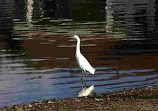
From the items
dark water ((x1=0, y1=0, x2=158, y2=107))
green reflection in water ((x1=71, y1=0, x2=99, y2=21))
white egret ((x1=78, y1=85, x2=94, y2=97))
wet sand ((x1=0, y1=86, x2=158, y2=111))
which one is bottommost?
green reflection in water ((x1=71, y1=0, x2=99, y2=21))

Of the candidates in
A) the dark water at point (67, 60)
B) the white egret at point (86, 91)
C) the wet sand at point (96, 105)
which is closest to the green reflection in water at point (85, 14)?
the dark water at point (67, 60)

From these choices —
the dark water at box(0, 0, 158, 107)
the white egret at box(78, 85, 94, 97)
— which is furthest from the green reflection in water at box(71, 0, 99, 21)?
the white egret at box(78, 85, 94, 97)

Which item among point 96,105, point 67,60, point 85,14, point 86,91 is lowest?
point 85,14

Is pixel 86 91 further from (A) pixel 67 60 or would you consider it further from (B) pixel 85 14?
(B) pixel 85 14

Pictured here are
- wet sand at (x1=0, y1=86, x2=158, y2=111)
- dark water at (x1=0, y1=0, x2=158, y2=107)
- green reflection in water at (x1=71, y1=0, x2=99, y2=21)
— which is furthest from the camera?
green reflection in water at (x1=71, y1=0, x2=99, y2=21)

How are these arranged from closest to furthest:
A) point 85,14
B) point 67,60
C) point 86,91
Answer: point 86,91, point 67,60, point 85,14

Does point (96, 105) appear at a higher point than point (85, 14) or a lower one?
higher

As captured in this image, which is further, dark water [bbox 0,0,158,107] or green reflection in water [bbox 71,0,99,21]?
green reflection in water [bbox 71,0,99,21]

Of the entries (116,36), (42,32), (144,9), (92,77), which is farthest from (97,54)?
(144,9)

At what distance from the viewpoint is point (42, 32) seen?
5188cm

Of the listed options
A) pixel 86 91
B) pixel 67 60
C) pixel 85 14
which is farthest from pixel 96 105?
pixel 85 14

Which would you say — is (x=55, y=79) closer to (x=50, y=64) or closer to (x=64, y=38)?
(x=50, y=64)

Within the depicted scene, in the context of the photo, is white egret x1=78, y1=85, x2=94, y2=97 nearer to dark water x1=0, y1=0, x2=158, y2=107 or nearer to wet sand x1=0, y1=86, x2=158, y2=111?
dark water x1=0, y1=0, x2=158, y2=107

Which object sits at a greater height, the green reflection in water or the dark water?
the dark water
